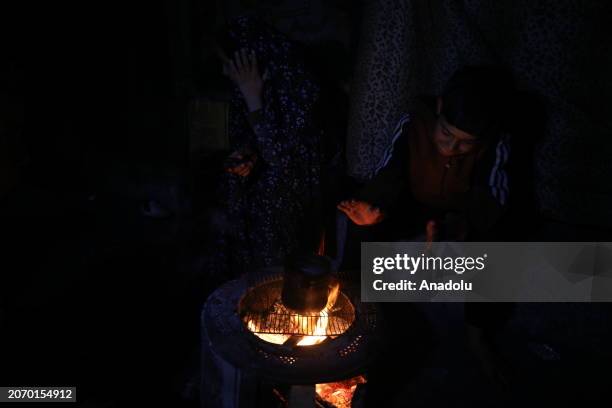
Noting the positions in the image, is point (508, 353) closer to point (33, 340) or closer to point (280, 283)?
point (280, 283)

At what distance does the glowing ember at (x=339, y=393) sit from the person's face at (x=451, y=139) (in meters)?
2.14

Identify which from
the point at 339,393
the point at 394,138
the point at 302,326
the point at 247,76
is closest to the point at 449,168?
the point at 394,138

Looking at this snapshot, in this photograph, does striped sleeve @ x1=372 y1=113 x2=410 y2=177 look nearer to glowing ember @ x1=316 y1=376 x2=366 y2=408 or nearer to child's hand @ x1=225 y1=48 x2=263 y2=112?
child's hand @ x1=225 y1=48 x2=263 y2=112

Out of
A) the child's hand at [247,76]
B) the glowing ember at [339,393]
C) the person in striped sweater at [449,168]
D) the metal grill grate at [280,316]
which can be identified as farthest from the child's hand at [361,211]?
the glowing ember at [339,393]

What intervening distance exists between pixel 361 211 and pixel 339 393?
1652 millimetres

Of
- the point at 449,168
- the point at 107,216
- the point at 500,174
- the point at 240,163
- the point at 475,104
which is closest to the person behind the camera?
the point at 475,104

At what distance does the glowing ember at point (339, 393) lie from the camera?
13.1 feet

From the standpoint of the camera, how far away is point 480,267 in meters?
4.85

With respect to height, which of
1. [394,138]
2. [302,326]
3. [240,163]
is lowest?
[302,326]

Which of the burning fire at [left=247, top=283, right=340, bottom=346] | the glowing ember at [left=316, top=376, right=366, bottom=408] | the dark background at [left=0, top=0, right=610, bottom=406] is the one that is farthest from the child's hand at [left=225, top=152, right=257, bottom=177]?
the glowing ember at [left=316, top=376, right=366, bottom=408]

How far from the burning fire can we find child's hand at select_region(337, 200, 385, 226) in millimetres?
851

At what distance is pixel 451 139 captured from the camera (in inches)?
145

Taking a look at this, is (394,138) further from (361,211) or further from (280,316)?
(280,316)

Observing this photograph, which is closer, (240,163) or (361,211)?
(361,211)
